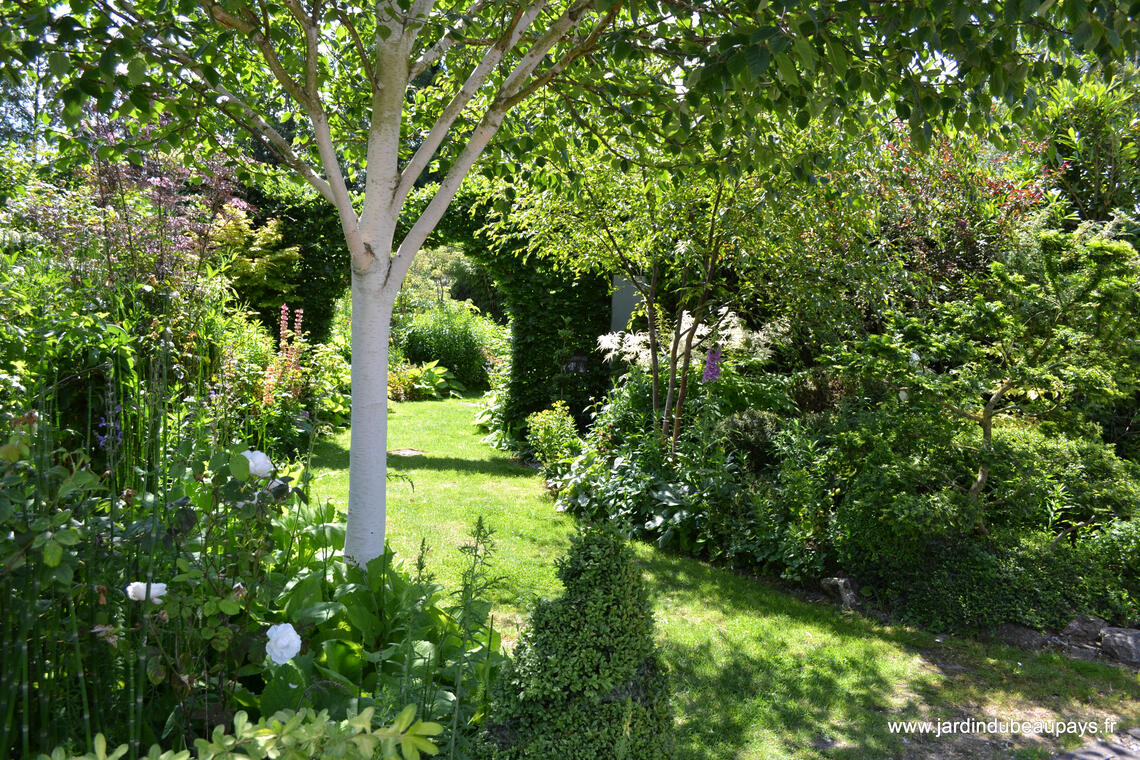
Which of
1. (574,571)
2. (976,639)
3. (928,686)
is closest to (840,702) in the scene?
(928,686)

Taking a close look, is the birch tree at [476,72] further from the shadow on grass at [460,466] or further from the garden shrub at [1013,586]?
the shadow on grass at [460,466]

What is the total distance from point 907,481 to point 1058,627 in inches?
44.4

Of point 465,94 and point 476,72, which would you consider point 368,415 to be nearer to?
point 465,94

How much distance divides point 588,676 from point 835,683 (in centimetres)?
216

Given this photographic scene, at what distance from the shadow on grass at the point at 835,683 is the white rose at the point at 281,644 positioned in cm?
151

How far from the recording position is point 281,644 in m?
1.75

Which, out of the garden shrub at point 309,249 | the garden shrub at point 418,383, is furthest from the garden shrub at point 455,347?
the garden shrub at point 309,249

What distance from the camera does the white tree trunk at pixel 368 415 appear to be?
10.4 ft

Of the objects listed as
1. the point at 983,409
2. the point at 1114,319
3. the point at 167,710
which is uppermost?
the point at 1114,319

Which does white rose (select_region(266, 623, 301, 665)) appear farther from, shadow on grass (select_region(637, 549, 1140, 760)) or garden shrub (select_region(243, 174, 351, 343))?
garden shrub (select_region(243, 174, 351, 343))

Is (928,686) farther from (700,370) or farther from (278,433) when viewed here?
(278,433)

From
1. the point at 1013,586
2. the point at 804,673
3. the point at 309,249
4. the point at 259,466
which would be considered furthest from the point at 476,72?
the point at 309,249

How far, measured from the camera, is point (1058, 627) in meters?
4.19

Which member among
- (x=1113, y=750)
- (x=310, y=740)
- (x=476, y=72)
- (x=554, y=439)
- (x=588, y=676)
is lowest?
(x=1113, y=750)
